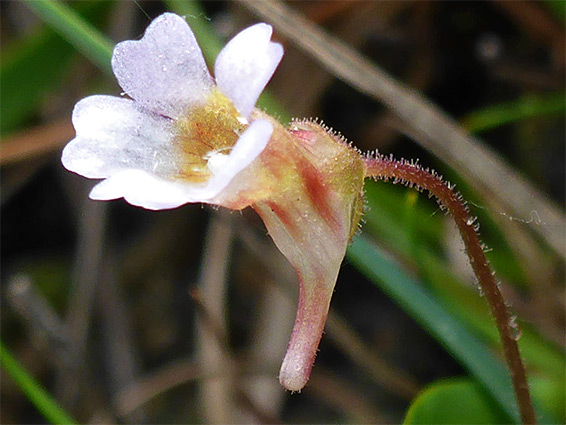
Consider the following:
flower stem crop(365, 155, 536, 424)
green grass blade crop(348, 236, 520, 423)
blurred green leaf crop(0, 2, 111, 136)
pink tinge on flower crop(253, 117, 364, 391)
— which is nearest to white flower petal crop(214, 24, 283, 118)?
pink tinge on flower crop(253, 117, 364, 391)

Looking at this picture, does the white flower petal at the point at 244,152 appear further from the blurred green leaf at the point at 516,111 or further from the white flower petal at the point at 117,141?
the blurred green leaf at the point at 516,111

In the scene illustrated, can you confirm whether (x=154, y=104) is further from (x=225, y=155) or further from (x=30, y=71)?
(x=30, y=71)

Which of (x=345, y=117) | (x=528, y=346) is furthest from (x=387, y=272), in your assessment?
(x=345, y=117)

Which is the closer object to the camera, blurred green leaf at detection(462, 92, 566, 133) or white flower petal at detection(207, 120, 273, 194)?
white flower petal at detection(207, 120, 273, 194)

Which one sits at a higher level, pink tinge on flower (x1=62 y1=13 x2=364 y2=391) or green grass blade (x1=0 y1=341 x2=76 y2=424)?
pink tinge on flower (x1=62 y1=13 x2=364 y2=391)

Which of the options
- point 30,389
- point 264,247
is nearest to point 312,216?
point 30,389

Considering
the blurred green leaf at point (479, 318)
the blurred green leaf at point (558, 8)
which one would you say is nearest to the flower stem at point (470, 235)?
the blurred green leaf at point (479, 318)

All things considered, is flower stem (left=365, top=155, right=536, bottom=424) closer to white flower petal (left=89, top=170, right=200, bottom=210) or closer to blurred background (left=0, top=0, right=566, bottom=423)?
white flower petal (left=89, top=170, right=200, bottom=210)
